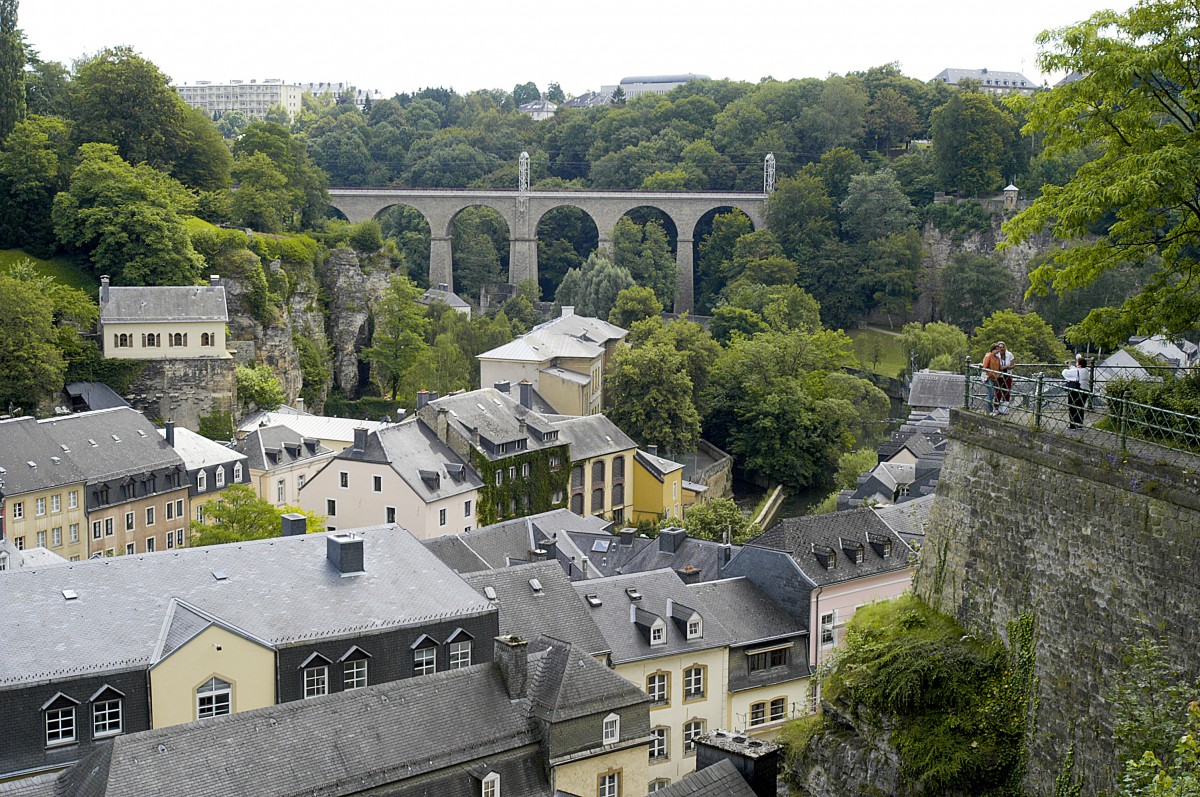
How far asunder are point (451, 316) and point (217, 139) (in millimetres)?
15049

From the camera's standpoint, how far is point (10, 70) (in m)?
66.0

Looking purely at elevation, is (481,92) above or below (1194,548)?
above

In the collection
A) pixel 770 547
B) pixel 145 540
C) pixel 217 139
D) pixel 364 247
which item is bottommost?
pixel 145 540

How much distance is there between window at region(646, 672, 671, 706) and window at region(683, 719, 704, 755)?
0.69 m

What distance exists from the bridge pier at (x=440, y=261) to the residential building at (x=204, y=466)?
47901mm

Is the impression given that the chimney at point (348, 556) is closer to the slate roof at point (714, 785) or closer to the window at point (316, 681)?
the window at point (316, 681)

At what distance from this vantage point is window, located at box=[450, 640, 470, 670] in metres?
25.0

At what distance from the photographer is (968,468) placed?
1345cm

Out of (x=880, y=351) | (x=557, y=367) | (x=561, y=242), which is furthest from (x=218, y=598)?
(x=561, y=242)

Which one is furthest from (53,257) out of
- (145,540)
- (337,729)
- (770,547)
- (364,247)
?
(337,729)

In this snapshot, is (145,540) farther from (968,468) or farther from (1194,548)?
(1194,548)

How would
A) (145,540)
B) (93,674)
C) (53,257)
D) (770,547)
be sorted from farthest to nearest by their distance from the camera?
1. (53,257)
2. (145,540)
3. (770,547)
4. (93,674)

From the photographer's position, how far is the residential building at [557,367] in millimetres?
62344

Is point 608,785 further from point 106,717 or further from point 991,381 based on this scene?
point 991,381
